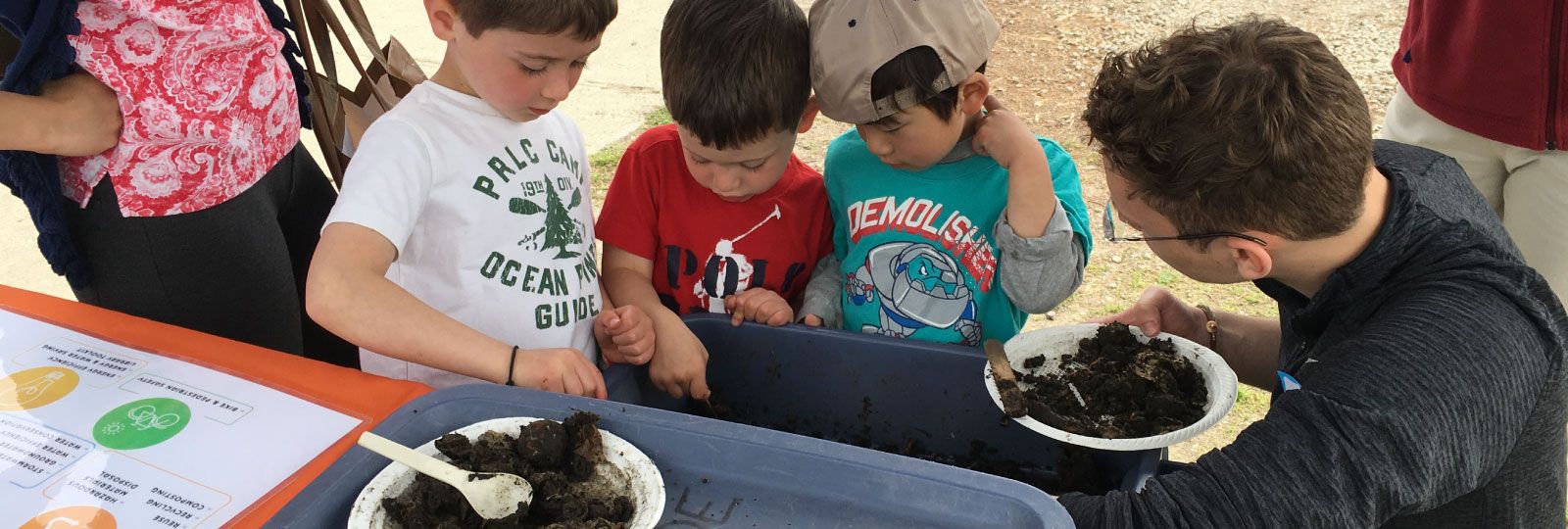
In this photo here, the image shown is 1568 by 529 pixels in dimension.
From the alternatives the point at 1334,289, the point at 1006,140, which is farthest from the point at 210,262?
the point at 1334,289

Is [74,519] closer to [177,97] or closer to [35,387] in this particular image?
[35,387]

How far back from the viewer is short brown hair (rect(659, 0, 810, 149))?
5.65 feet

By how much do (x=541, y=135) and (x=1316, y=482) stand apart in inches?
52.2

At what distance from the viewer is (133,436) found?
1373 millimetres

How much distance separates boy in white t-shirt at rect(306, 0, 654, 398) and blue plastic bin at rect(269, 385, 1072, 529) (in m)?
0.10

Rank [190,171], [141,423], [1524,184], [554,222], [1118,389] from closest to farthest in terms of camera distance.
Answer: [141,423]
[1118,389]
[190,171]
[554,222]
[1524,184]

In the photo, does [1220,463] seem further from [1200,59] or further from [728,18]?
[728,18]

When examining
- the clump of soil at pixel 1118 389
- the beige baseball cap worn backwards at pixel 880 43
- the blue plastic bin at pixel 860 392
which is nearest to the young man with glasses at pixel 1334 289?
the clump of soil at pixel 1118 389

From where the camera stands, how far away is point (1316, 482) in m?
1.17

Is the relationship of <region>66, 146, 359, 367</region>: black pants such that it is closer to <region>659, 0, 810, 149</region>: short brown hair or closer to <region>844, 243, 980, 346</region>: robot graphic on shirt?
<region>659, 0, 810, 149</region>: short brown hair

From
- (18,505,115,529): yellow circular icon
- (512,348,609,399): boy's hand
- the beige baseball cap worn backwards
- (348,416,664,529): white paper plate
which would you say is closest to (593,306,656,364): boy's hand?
(512,348,609,399): boy's hand

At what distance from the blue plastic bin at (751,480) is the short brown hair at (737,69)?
58cm

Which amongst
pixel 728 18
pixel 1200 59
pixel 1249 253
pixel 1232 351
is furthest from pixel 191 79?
pixel 1232 351

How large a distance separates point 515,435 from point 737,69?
28.6 inches
